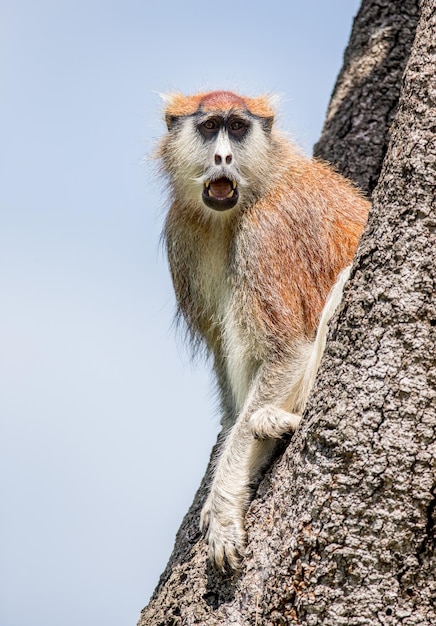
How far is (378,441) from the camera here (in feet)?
10.5

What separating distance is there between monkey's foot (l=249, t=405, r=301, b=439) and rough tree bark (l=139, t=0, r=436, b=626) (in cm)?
57

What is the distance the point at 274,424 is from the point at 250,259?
1004 mm

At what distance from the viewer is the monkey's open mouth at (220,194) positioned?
497cm

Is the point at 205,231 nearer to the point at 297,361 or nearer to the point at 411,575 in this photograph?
the point at 297,361

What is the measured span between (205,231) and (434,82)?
210cm

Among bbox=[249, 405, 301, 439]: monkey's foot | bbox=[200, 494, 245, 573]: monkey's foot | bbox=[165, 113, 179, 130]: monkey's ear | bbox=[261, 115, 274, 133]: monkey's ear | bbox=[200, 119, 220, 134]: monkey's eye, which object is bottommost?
bbox=[200, 494, 245, 573]: monkey's foot

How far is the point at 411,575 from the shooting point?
3.12 meters

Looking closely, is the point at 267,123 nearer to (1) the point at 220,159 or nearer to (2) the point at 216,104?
(2) the point at 216,104

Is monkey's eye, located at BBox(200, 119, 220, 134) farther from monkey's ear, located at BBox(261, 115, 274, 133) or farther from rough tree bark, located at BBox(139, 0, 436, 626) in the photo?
rough tree bark, located at BBox(139, 0, 436, 626)

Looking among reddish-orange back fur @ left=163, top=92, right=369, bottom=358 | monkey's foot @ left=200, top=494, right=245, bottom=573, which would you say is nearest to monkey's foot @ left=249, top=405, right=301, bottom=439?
monkey's foot @ left=200, top=494, right=245, bottom=573

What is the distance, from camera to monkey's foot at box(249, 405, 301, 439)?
13.9 ft

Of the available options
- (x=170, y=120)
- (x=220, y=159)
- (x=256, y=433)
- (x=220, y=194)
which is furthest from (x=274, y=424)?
(x=170, y=120)

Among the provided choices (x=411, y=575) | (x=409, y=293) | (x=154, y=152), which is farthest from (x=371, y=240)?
(x=154, y=152)

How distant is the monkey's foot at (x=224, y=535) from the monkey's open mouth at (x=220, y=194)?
154 cm
